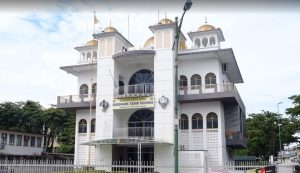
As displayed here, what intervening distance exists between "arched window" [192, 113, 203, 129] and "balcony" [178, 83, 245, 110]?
4.91 feet

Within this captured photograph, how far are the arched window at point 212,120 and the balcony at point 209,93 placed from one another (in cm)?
148

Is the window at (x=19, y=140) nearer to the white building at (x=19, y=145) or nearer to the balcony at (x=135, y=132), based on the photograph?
the white building at (x=19, y=145)

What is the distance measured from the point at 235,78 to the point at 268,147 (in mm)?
18170

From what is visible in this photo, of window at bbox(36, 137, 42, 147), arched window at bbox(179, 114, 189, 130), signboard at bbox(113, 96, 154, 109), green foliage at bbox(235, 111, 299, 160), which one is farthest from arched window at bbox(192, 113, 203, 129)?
window at bbox(36, 137, 42, 147)

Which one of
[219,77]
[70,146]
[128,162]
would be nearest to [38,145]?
[70,146]

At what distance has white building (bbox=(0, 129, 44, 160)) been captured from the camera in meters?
42.9

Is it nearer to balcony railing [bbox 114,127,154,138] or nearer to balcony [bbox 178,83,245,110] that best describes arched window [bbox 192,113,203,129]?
balcony [bbox 178,83,245,110]

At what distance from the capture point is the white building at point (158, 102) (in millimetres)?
29094

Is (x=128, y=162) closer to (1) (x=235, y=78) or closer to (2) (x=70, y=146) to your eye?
(1) (x=235, y=78)

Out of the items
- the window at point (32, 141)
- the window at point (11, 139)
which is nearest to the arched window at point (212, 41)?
the window at point (11, 139)

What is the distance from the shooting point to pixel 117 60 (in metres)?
32.2

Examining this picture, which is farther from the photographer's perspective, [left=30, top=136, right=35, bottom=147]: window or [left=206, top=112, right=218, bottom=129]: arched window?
[left=30, top=136, right=35, bottom=147]: window

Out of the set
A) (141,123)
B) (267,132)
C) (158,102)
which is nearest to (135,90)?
(158,102)

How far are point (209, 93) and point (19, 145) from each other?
28.3 meters
